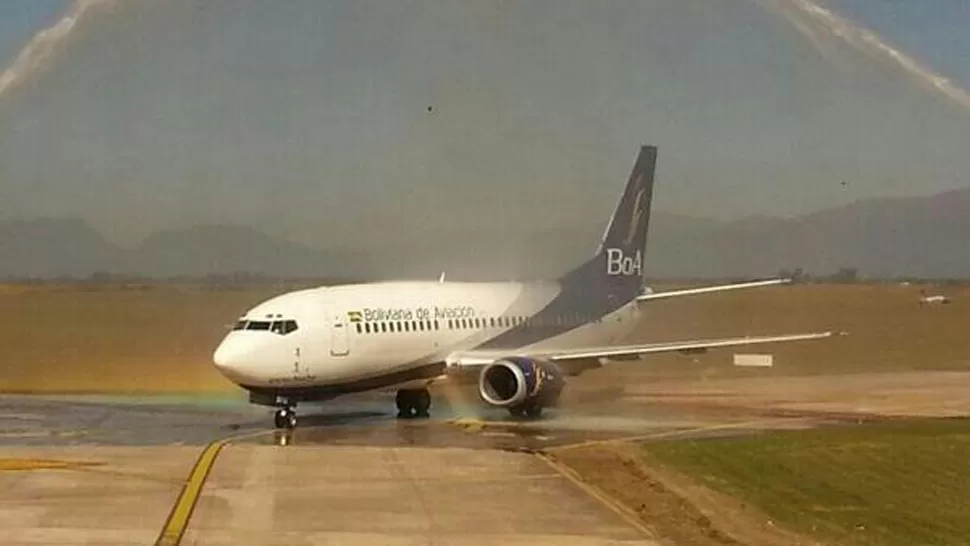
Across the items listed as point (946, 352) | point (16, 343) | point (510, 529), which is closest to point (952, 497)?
point (510, 529)

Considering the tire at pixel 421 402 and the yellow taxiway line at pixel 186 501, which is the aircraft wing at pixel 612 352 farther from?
the yellow taxiway line at pixel 186 501

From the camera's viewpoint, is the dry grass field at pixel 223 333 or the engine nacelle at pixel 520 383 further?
the dry grass field at pixel 223 333

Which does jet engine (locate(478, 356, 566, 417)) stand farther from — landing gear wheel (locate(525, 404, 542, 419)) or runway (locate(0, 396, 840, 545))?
runway (locate(0, 396, 840, 545))

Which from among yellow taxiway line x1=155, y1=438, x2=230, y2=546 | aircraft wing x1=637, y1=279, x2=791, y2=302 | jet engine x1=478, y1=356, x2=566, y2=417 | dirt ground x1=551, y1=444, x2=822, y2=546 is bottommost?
dirt ground x1=551, y1=444, x2=822, y2=546

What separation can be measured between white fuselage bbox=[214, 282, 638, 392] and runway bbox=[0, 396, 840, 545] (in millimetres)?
1617

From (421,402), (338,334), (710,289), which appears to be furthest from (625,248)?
(338,334)

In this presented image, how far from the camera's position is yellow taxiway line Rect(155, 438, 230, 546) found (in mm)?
23109

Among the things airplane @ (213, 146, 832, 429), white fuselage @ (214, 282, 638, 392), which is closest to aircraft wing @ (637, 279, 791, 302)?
airplane @ (213, 146, 832, 429)


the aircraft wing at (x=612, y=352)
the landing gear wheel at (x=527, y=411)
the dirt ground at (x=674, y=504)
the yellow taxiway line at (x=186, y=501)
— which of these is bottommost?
the dirt ground at (x=674, y=504)

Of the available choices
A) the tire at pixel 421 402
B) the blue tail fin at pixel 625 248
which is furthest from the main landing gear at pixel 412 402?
the blue tail fin at pixel 625 248

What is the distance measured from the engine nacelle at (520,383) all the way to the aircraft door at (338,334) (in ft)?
16.8

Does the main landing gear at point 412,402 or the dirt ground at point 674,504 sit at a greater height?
the main landing gear at point 412,402

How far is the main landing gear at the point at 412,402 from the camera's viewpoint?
164 ft

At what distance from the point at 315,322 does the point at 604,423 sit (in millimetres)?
8664
